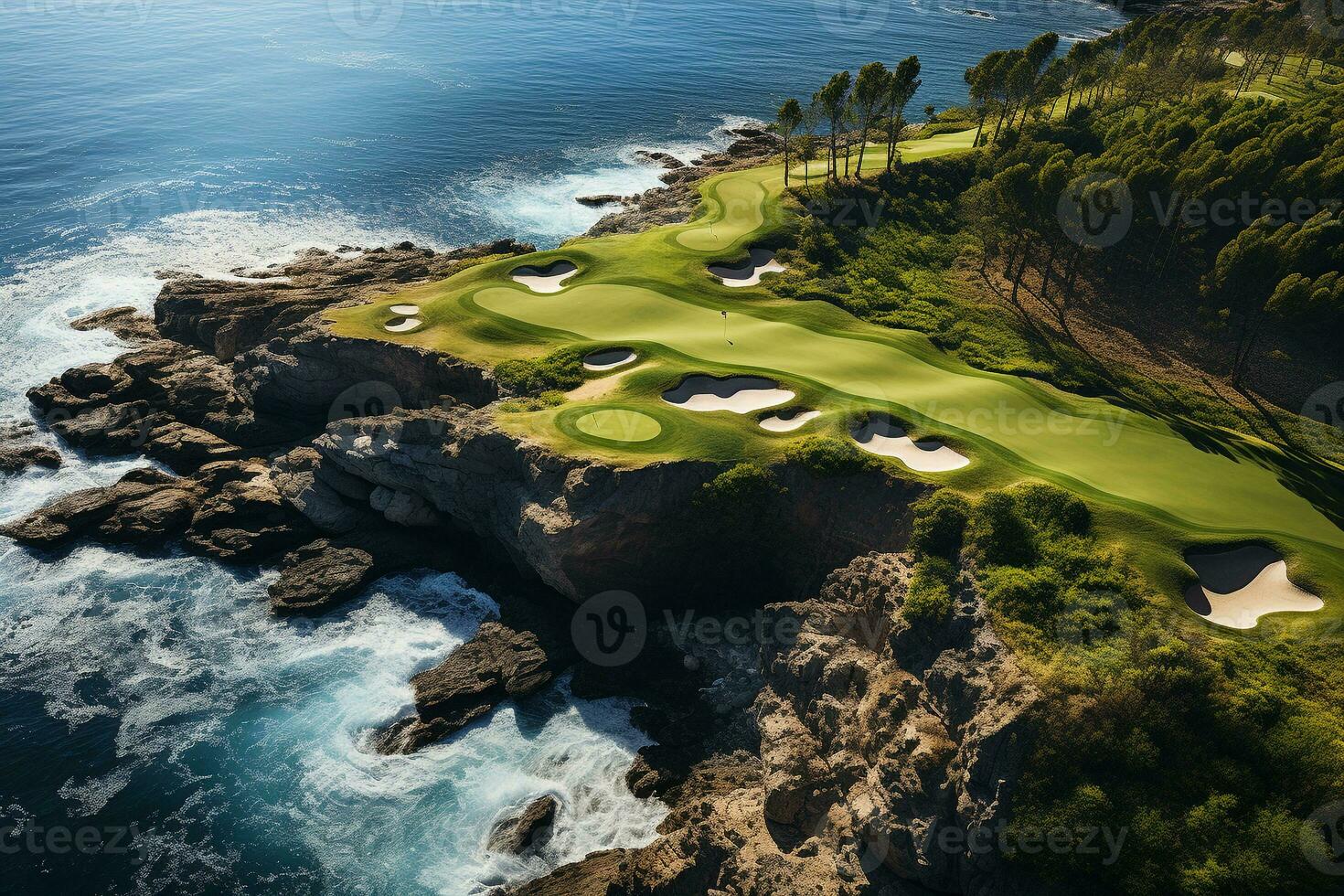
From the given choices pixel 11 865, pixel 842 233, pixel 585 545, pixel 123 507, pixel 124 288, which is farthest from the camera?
pixel 124 288

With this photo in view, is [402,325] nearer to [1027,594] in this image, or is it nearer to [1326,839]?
[1027,594]

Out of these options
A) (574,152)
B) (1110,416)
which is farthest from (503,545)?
(574,152)

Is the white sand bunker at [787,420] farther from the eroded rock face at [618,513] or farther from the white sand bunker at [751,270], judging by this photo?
the white sand bunker at [751,270]

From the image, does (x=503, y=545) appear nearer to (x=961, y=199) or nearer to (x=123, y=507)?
(x=123, y=507)

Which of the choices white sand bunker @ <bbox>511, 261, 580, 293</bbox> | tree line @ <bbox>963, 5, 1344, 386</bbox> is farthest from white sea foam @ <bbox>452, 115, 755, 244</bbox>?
tree line @ <bbox>963, 5, 1344, 386</bbox>

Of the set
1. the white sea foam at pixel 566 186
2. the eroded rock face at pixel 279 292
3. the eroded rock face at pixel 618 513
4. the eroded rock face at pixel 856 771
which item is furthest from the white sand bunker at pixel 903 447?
the white sea foam at pixel 566 186
